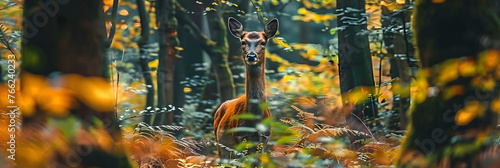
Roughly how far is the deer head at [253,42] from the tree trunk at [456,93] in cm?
423

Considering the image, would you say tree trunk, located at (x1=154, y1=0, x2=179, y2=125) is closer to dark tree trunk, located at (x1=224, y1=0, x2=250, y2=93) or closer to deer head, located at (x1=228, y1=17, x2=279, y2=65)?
dark tree trunk, located at (x1=224, y1=0, x2=250, y2=93)

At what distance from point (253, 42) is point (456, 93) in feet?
16.2

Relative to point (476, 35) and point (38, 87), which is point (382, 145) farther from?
point (38, 87)

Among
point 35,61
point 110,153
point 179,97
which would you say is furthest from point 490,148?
point 179,97

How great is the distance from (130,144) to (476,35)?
154 inches

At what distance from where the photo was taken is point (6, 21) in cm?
1124

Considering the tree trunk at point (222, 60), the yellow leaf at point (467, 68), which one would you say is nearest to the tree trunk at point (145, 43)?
the tree trunk at point (222, 60)

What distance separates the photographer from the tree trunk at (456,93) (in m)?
3.49

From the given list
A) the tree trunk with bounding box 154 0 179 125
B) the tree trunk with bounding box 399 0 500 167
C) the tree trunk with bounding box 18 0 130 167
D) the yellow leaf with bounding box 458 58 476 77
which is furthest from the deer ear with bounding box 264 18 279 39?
the yellow leaf with bounding box 458 58 476 77

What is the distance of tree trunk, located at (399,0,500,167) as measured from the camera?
11.5 feet

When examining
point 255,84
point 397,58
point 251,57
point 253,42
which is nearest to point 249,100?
point 255,84

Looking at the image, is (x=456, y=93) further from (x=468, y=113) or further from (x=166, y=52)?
(x=166, y=52)

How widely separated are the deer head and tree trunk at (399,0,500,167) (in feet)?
13.9

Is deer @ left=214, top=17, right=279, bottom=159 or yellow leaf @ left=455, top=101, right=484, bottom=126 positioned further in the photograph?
deer @ left=214, top=17, right=279, bottom=159
